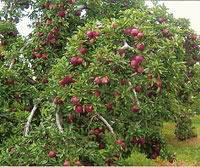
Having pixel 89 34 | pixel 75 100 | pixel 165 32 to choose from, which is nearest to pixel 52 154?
pixel 75 100

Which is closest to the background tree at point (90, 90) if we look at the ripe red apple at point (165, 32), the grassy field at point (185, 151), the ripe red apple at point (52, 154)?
the ripe red apple at point (52, 154)

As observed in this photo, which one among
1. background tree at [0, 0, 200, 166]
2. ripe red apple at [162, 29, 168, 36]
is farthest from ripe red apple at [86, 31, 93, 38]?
ripe red apple at [162, 29, 168, 36]

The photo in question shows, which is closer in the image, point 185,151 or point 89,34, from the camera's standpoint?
point 89,34

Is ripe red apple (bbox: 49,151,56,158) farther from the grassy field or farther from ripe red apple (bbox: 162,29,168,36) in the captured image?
the grassy field

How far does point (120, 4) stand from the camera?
6223mm

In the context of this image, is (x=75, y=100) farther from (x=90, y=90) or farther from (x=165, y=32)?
(x=165, y=32)

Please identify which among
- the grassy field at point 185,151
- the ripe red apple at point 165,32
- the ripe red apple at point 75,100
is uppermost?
the ripe red apple at point 165,32

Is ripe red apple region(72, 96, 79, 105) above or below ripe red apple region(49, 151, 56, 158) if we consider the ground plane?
above

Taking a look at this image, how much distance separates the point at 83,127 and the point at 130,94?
0.93 metres

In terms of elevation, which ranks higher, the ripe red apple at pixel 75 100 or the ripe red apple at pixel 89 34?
the ripe red apple at pixel 89 34

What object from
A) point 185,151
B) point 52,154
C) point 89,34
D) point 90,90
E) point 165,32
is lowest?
point 185,151

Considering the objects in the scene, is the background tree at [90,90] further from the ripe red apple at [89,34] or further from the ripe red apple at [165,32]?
the ripe red apple at [165,32]

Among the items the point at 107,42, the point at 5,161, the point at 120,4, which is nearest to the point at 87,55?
the point at 107,42

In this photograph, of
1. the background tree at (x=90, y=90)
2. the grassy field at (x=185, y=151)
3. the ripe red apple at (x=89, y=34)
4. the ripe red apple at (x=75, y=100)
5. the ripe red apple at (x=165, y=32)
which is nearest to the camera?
the ripe red apple at (x=75, y=100)
